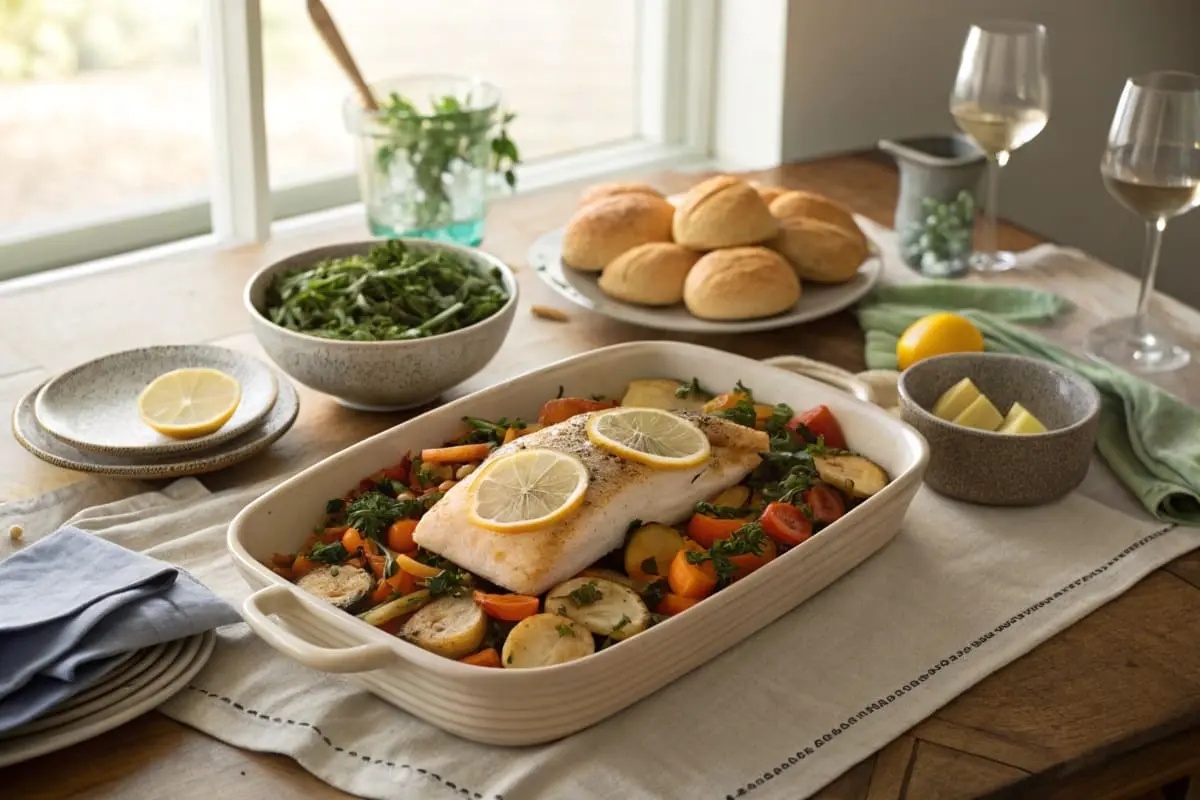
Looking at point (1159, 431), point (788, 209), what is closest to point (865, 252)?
point (788, 209)

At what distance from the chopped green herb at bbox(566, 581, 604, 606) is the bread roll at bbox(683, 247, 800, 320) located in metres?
0.63

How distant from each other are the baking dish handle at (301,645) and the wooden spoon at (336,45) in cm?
100

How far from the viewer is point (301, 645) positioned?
0.98 meters

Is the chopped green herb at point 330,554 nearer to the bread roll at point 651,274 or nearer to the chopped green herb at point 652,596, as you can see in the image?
the chopped green herb at point 652,596

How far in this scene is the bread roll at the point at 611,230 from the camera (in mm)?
1740

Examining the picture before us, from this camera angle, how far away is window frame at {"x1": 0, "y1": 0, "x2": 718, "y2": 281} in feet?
6.58

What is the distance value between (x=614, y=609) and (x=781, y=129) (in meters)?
1.48

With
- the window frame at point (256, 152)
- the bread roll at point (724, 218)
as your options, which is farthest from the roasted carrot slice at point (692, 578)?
the window frame at point (256, 152)

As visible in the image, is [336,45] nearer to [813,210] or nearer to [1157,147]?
[813,210]

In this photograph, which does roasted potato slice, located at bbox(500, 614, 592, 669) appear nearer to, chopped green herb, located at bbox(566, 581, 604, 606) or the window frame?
chopped green herb, located at bbox(566, 581, 604, 606)

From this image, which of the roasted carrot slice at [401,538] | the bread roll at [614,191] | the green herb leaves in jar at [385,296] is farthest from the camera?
the bread roll at [614,191]

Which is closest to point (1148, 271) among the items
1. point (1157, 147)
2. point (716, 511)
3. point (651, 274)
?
point (1157, 147)

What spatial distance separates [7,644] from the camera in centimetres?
104

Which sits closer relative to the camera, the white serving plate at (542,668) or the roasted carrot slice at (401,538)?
the white serving plate at (542,668)
